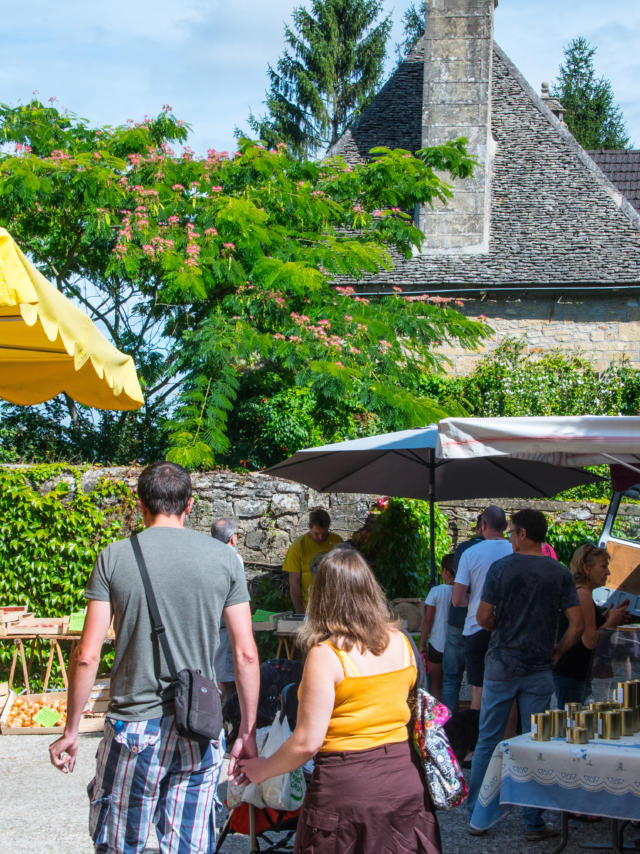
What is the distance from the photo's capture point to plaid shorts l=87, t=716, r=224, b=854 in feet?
9.82

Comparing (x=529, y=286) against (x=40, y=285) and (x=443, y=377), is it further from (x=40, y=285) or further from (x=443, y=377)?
(x=40, y=285)

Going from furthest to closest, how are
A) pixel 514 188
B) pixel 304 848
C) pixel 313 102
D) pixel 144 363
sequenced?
pixel 313 102
pixel 514 188
pixel 144 363
pixel 304 848

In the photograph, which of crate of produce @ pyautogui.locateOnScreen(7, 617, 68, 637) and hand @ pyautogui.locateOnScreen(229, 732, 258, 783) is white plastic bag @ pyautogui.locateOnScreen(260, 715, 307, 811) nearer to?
hand @ pyautogui.locateOnScreen(229, 732, 258, 783)

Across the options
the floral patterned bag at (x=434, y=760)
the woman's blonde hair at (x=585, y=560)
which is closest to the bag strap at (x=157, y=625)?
the floral patterned bag at (x=434, y=760)

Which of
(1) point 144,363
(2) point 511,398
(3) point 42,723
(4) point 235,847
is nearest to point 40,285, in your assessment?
(4) point 235,847

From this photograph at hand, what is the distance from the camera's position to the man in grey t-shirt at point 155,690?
9.88ft

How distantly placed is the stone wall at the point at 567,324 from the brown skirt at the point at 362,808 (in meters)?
13.2

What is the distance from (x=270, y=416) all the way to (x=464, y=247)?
592 centimetres

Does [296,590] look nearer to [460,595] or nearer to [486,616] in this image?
[460,595]

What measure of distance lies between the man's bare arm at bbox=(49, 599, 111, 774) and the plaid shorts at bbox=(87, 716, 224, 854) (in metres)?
0.12

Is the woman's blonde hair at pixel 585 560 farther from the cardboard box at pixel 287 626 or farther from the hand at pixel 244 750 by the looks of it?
the hand at pixel 244 750

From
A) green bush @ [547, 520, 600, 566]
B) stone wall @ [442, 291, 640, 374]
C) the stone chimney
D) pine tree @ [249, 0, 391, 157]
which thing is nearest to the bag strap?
green bush @ [547, 520, 600, 566]

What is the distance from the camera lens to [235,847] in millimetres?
4645

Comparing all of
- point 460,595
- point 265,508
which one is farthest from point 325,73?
point 460,595
